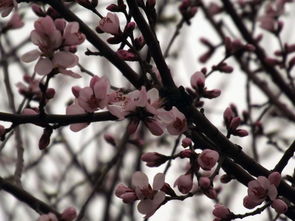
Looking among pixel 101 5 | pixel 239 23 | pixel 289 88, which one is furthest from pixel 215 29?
pixel 101 5

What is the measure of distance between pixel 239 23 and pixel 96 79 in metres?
2.25

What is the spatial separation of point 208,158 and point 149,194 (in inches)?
11.1

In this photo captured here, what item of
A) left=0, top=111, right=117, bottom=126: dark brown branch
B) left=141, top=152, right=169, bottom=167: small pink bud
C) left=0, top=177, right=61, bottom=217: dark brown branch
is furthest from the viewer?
left=0, top=177, right=61, bottom=217: dark brown branch

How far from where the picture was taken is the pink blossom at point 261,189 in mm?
1722

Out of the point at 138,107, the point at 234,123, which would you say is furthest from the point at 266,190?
the point at 138,107

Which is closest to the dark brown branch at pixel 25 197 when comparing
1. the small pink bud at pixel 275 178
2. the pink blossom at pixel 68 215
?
the pink blossom at pixel 68 215

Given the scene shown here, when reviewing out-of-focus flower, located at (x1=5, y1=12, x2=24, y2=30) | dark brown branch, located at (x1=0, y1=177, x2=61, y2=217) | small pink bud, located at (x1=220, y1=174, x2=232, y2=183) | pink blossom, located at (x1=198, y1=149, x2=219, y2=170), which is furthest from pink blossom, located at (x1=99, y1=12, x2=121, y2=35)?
out-of-focus flower, located at (x1=5, y1=12, x2=24, y2=30)

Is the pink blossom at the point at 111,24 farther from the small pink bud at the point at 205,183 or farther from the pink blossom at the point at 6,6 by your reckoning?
the small pink bud at the point at 205,183

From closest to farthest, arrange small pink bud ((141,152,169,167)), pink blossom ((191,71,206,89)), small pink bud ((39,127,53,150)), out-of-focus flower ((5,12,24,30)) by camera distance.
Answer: small pink bud ((39,127,53,150))
small pink bud ((141,152,169,167))
pink blossom ((191,71,206,89))
out-of-focus flower ((5,12,24,30))

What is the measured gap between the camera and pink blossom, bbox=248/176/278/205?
1722 millimetres

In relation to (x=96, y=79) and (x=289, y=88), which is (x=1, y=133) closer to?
(x=96, y=79)

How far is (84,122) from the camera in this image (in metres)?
1.64

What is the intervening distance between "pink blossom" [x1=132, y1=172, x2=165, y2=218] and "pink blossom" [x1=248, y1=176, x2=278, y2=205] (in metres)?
0.32

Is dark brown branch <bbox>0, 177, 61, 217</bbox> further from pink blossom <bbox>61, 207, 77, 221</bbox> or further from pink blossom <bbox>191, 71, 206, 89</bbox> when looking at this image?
pink blossom <bbox>191, 71, 206, 89</bbox>
